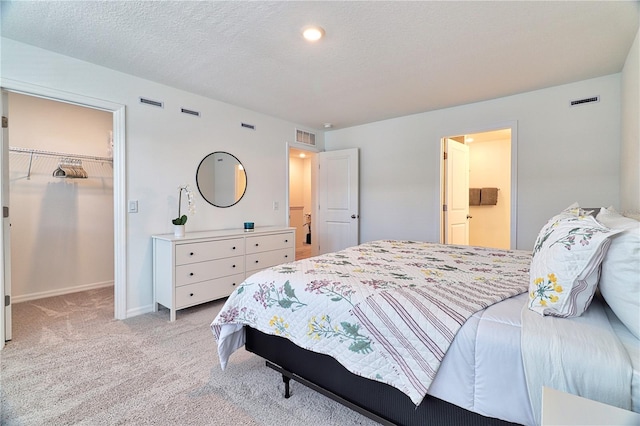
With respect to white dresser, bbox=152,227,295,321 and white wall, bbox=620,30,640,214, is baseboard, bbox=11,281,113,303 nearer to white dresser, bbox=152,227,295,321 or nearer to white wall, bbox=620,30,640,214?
white dresser, bbox=152,227,295,321

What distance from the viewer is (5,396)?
171cm

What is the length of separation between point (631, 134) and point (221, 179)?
4.09m

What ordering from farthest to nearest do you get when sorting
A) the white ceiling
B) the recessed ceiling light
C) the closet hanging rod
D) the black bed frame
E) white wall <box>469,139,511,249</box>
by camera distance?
white wall <box>469,139,511,249</box> < the closet hanging rod < the recessed ceiling light < the white ceiling < the black bed frame

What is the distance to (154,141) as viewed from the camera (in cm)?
315

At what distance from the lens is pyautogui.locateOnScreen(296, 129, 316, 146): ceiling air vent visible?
480cm

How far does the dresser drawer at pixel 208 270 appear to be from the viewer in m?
2.93

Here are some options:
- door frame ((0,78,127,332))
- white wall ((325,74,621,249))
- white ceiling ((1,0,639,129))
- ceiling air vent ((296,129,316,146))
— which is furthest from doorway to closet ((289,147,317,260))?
door frame ((0,78,127,332))

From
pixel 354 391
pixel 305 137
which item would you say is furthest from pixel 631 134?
pixel 305 137

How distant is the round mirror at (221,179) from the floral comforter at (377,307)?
215cm

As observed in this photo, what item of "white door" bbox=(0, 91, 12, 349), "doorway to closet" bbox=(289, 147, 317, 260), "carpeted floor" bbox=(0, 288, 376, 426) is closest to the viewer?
"carpeted floor" bbox=(0, 288, 376, 426)

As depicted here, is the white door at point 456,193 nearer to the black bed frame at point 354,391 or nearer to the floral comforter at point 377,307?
the floral comforter at point 377,307

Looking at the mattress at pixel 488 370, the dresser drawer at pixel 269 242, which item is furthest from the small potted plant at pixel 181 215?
the mattress at pixel 488 370

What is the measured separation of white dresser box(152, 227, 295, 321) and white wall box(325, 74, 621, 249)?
2.09 m

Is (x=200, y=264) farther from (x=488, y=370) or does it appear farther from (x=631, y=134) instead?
(x=631, y=134)
